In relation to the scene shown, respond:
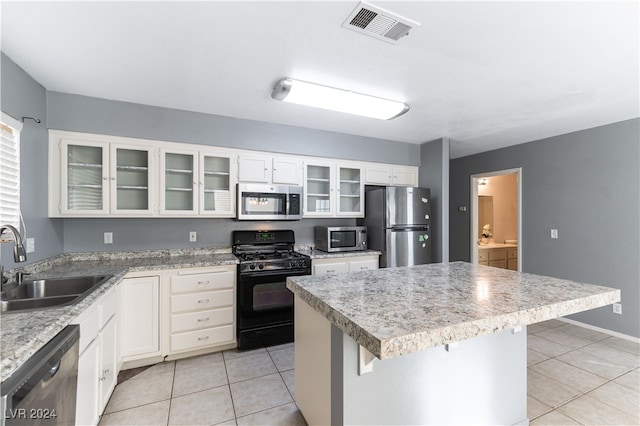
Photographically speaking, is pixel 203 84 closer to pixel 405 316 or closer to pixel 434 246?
pixel 405 316

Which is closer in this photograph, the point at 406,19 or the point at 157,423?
the point at 406,19

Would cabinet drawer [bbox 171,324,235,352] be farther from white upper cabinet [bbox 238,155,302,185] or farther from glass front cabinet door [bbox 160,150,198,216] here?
white upper cabinet [bbox 238,155,302,185]

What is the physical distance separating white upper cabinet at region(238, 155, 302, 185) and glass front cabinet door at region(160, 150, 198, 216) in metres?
0.50

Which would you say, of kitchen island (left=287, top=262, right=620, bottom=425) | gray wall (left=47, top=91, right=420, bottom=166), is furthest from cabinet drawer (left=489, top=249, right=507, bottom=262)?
kitchen island (left=287, top=262, right=620, bottom=425)

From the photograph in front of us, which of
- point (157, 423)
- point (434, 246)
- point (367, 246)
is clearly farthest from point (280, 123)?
point (157, 423)

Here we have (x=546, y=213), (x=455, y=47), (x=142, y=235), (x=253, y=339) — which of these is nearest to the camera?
(x=455, y=47)

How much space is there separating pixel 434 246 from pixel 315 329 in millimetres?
3025

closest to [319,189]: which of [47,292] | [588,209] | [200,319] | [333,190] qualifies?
[333,190]

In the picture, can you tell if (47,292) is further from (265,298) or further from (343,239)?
(343,239)

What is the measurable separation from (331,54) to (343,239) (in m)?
2.28

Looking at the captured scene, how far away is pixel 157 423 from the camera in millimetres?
1898

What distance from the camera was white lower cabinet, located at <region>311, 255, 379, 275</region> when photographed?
11.0 feet

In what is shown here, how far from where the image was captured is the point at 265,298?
3008mm

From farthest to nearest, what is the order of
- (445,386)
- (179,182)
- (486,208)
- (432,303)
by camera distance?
(486,208) → (179,182) → (445,386) → (432,303)
